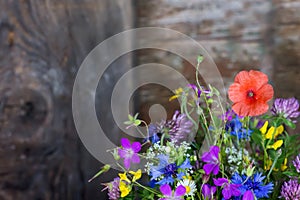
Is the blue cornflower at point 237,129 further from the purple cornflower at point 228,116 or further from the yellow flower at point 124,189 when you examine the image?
the yellow flower at point 124,189

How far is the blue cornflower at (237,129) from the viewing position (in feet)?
3.14

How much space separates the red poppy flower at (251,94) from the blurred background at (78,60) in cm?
35

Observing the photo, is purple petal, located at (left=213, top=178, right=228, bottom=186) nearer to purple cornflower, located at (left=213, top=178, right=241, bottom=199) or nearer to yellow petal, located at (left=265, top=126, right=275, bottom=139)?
purple cornflower, located at (left=213, top=178, right=241, bottom=199)

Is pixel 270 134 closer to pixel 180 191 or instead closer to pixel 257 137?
pixel 257 137

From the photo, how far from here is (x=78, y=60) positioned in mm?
1087

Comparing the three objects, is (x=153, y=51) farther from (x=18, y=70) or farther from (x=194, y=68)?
(x=18, y=70)

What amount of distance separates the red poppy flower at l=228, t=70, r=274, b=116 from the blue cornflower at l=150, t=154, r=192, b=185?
13 centimetres

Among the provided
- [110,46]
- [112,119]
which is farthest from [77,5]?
[112,119]

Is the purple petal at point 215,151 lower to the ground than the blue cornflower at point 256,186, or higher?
higher

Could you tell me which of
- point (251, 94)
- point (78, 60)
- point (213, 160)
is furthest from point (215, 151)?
point (78, 60)

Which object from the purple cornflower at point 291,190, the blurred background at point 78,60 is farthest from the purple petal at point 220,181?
the blurred background at point 78,60

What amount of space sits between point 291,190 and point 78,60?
0.52 meters

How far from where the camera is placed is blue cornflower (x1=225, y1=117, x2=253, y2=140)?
→ 958 millimetres

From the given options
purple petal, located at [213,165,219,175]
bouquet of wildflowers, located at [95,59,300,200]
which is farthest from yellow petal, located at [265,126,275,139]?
purple petal, located at [213,165,219,175]
